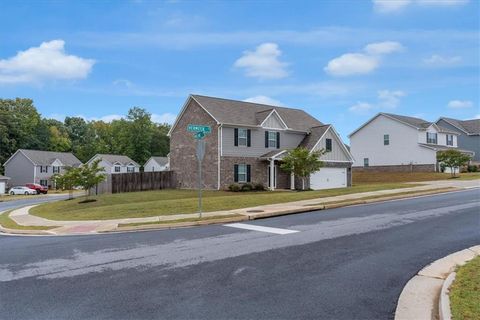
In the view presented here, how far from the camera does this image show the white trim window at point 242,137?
32844 mm

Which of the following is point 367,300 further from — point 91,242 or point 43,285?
point 91,242

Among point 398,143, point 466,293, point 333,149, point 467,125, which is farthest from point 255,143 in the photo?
point 467,125

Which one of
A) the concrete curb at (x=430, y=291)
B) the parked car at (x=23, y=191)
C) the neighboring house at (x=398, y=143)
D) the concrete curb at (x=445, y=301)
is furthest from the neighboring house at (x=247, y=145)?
the parked car at (x=23, y=191)

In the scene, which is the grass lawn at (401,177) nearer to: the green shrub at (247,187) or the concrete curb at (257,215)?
the green shrub at (247,187)

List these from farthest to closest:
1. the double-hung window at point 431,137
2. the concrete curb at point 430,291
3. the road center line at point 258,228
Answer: the double-hung window at point 431,137 < the road center line at point 258,228 < the concrete curb at point 430,291

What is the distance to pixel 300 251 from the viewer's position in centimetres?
858

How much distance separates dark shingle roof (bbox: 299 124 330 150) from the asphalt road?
2314 cm

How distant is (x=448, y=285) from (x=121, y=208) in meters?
Result: 15.4

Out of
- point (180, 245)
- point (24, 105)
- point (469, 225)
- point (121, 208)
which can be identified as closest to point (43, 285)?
point (180, 245)

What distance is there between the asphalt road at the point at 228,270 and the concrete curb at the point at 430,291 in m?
0.17

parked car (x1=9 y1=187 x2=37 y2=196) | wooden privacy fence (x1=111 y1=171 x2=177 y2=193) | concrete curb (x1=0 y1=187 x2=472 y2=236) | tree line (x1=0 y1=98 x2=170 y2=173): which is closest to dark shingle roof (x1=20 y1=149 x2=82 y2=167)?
tree line (x1=0 y1=98 x2=170 y2=173)

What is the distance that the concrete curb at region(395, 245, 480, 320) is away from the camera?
5145 mm

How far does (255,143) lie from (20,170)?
178 feet

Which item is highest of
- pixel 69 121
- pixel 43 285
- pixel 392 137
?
pixel 69 121
